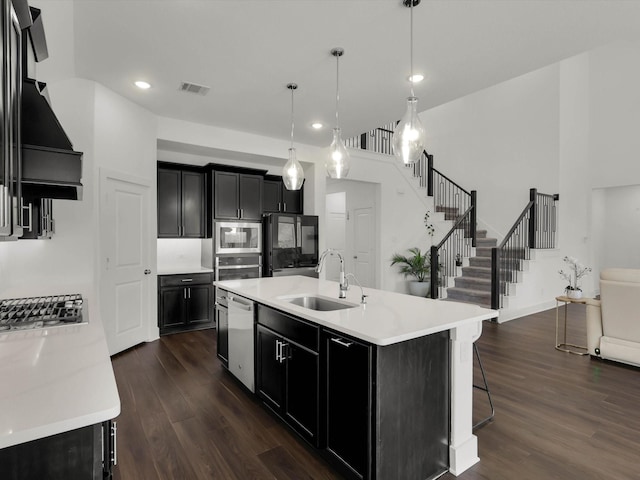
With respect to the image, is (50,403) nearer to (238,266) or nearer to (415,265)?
(238,266)

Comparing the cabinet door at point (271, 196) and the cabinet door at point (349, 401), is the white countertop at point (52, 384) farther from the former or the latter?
the cabinet door at point (271, 196)

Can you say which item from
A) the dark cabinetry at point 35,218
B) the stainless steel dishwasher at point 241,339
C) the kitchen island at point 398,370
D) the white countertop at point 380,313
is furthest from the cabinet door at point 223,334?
the dark cabinetry at point 35,218

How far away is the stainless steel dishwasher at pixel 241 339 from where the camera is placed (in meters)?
3.02

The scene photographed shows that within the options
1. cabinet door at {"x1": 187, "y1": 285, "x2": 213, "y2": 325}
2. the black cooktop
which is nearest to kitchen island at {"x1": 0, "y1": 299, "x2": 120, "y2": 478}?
the black cooktop

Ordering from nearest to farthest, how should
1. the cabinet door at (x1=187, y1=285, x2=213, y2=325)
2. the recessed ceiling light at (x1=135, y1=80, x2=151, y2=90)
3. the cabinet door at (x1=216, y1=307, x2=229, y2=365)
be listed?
the cabinet door at (x1=216, y1=307, x2=229, y2=365) → the recessed ceiling light at (x1=135, y1=80, x2=151, y2=90) → the cabinet door at (x1=187, y1=285, x2=213, y2=325)

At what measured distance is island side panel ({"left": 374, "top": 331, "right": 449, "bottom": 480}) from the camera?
1.82 m

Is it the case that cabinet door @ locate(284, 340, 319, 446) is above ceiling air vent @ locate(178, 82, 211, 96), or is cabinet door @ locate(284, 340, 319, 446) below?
below

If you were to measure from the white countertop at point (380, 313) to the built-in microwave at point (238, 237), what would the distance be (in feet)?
7.18

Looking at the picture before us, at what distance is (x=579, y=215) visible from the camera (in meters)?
7.79

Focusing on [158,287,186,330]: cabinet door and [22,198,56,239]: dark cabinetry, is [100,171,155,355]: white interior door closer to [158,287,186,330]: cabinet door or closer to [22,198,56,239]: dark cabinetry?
[158,287,186,330]: cabinet door

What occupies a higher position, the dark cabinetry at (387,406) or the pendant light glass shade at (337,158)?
the pendant light glass shade at (337,158)

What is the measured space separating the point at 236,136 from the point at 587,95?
26.2 ft

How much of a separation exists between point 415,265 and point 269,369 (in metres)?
5.22

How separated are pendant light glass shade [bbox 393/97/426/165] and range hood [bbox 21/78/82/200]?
1.91 meters
